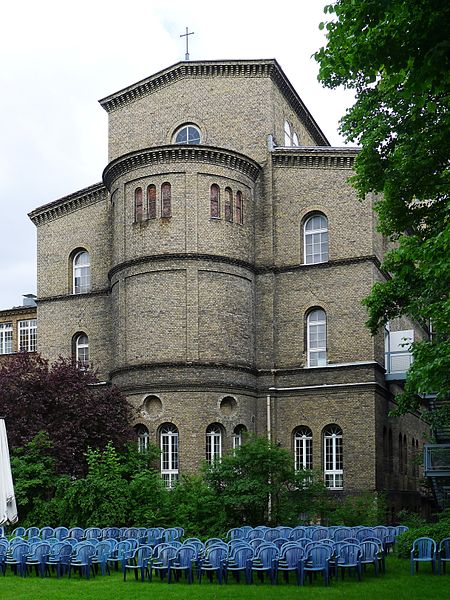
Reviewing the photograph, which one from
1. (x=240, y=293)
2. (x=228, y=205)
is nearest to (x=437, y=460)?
(x=240, y=293)

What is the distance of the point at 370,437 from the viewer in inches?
1432

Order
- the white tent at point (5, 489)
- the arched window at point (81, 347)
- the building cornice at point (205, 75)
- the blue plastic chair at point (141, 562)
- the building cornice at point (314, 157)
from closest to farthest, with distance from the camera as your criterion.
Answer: the blue plastic chair at point (141, 562) → the white tent at point (5, 489) → the building cornice at point (314, 157) → the building cornice at point (205, 75) → the arched window at point (81, 347)

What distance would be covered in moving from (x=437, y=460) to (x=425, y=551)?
11.2m

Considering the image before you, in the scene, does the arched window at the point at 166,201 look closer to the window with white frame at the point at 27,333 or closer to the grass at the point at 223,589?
the grass at the point at 223,589

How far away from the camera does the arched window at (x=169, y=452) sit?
36.3 m

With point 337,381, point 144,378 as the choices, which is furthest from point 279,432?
point 144,378

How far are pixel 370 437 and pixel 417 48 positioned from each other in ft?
77.3

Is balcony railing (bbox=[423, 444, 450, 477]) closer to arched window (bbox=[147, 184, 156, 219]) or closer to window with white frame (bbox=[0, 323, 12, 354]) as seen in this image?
arched window (bbox=[147, 184, 156, 219])

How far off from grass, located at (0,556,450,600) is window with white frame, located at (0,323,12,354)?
3106 cm

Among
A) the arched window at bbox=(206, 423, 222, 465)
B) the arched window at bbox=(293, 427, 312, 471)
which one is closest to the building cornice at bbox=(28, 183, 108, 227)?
the arched window at bbox=(206, 423, 222, 465)

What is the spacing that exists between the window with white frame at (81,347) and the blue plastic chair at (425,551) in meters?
21.6

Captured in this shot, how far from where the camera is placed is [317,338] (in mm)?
38750

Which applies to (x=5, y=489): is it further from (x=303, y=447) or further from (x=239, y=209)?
(x=239, y=209)

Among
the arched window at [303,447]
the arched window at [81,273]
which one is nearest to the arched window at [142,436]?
the arched window at [303,447]
